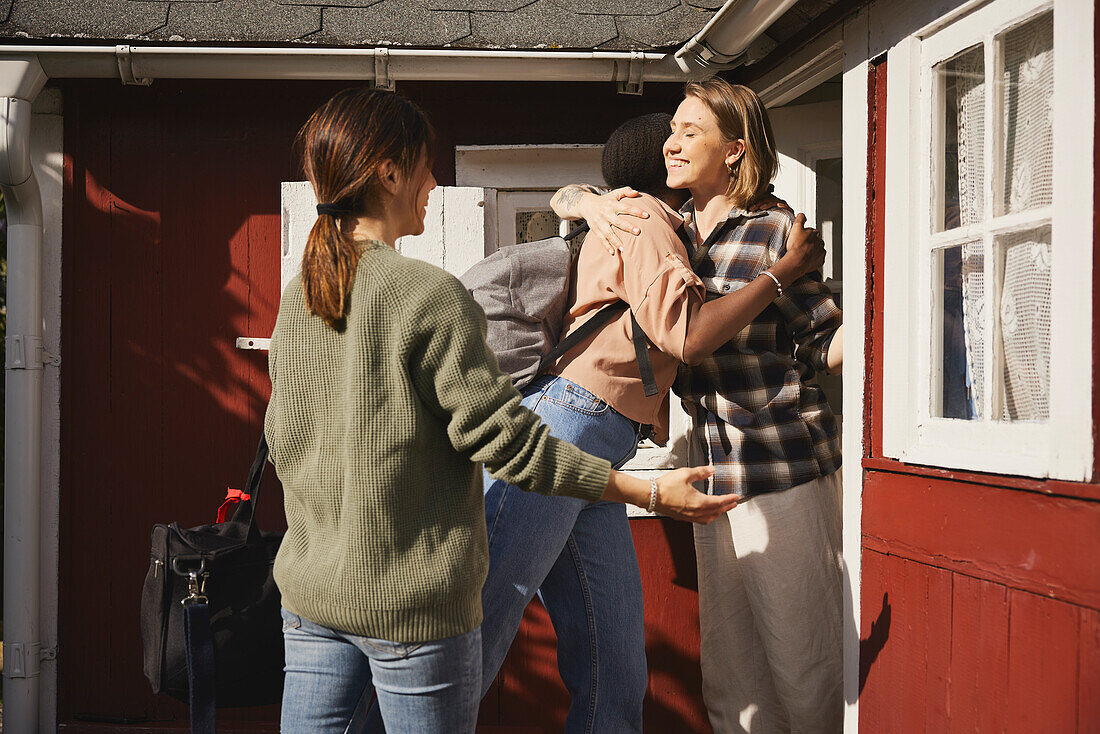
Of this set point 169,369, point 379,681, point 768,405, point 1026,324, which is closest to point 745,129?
point 768,405

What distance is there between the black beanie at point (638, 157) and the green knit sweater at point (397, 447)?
108 centimetres

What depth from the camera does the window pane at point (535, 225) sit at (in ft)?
12.1

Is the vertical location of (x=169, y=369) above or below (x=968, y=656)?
above

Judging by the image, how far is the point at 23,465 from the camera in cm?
335

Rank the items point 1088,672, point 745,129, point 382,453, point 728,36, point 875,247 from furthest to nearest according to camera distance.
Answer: point 728,36 < point 745,129 < point 875,247 < point 1088,672 < point 382,453

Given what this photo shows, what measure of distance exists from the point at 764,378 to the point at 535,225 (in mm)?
1369

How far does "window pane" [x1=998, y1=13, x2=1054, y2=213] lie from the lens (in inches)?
74.5

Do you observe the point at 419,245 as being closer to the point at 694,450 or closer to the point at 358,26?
the point at 358,26

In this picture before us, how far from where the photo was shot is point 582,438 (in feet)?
7.04

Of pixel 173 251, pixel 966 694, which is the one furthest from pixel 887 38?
pixel 173 251

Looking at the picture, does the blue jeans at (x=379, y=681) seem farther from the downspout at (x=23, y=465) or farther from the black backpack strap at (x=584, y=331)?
the downspout at (x=23, y=465)

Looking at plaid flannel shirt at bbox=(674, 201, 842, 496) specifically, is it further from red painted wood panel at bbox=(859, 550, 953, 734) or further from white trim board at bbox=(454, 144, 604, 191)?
white trim board at bbox=(454, 144, 604, 191)

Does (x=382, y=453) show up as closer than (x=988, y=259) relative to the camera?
Yes

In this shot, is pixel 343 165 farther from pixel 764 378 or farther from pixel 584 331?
pixel 764 378
